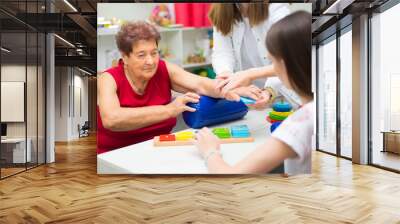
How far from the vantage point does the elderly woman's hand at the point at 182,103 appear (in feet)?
13.4

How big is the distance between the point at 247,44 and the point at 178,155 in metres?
1.31

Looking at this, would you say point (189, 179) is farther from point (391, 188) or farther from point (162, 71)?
point (391, 188)

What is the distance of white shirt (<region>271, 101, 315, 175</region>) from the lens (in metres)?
3.92

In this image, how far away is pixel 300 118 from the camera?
13.1ft

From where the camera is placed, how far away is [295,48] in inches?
155

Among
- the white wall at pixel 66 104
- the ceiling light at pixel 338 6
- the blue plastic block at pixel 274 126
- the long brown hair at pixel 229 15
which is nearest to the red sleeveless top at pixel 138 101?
the long brown hair at pixel 229 15

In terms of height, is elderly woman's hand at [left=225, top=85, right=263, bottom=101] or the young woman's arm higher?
elderly woman's hand at [left=225, top=85, right=263, bottom=101]

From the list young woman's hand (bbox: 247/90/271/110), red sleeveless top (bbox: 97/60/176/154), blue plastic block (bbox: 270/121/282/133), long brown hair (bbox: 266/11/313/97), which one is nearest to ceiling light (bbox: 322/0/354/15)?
long brown hair (bbox: 266/11/313/97)

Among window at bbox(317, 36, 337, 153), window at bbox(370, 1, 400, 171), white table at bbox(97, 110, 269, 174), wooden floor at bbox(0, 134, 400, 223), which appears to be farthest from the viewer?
window at bbox(317, 36, 337, 153)

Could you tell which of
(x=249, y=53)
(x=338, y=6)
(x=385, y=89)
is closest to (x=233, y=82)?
Answer: (x=249, y=53)

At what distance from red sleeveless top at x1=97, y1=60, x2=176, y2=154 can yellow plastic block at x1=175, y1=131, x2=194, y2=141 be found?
4.5 inches

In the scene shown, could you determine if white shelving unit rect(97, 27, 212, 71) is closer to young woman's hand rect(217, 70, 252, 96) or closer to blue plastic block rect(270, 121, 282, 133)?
young woman's hand rect(217, 70, 252, 96)

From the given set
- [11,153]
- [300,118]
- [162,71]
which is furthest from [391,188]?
[11,153]

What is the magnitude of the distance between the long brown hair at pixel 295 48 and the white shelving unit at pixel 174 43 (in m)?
0.66
